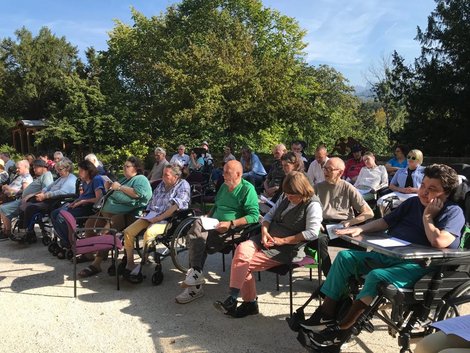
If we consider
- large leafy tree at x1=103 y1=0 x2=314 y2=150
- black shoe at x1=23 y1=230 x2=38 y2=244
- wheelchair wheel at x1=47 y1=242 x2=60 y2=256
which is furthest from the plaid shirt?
large leafy tree at x1=103 y1=0 x2=314 y2=150

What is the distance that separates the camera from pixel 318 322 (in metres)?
2.80

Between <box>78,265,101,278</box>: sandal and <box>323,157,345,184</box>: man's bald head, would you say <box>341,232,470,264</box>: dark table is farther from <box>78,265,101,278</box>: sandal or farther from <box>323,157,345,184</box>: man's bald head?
<box>78,265,101,278</box>: sandal

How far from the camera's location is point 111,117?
880 inches

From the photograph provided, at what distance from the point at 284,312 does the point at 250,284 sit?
41 cm

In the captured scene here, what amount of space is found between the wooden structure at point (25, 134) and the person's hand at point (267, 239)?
94.1ft

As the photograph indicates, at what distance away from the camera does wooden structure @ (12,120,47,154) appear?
29.6 meters

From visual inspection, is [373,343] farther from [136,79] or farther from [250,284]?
[136,79]

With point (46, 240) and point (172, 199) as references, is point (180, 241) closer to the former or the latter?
point (172, 199)

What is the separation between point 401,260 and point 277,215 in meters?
1.21

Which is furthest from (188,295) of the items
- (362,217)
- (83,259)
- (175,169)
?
(83,259)

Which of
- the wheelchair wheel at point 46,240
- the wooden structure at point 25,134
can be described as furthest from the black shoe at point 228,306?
the wooden structure at point 25,134

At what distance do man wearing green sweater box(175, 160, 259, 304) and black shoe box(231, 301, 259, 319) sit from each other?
52cm

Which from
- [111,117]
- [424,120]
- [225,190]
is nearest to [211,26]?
[111,117]

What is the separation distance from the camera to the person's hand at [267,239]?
3.46 meters
